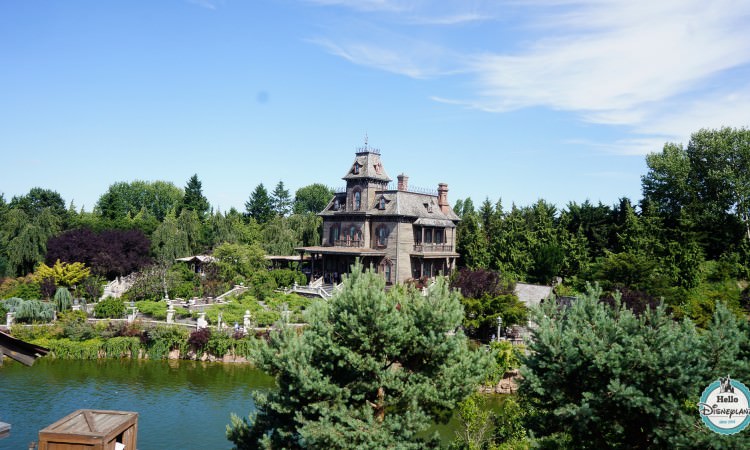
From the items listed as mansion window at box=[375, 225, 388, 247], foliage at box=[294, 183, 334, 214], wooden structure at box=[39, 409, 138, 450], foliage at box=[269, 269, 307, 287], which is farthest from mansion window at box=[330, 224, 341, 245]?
foliage at box=[294, 183, 334, 214]

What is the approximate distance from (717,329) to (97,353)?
27275 millimetres

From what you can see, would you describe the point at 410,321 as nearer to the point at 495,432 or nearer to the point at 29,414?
the point at 495,432

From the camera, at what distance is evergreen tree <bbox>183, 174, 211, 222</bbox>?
6050cm

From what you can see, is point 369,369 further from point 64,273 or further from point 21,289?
point 64,273

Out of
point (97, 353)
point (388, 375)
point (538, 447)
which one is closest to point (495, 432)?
point (538, 447)

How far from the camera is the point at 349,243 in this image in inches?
1598

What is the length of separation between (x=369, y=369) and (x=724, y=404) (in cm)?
613

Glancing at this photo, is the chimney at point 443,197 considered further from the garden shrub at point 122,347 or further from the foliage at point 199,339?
the garden shrub at point 122,347

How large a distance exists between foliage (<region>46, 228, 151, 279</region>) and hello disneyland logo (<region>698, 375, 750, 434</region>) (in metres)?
38.0

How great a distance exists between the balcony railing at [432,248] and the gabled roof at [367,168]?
573 centimetres

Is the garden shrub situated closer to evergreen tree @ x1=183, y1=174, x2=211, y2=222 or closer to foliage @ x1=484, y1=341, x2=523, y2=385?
foliage @ x1=484, y1=341, x2=523, y2=385

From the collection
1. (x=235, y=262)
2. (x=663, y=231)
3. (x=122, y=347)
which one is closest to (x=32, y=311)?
(x=122, y=347)

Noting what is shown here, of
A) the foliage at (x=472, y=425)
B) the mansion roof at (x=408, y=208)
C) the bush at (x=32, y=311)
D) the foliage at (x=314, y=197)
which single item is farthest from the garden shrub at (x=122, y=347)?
the foliage at (x=314, y=197)

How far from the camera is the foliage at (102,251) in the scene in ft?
124
